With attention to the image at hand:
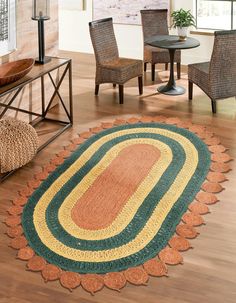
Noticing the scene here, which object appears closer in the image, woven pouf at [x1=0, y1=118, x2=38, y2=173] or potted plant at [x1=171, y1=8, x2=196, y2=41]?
woven pouf at [x1=0, y1=118, x2=38, y2=173]

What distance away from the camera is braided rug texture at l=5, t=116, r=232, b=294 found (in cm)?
403

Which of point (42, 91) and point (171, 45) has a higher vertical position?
point (171, 45)

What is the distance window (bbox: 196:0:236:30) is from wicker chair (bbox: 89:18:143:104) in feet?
5.87

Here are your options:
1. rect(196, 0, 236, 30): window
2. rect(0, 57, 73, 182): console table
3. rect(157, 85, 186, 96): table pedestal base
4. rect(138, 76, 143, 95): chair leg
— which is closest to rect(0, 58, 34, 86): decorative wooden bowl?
rect(0, 57, 73, 182): console table

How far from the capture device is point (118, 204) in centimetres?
479

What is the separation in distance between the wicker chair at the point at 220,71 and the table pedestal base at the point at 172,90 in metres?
0.45

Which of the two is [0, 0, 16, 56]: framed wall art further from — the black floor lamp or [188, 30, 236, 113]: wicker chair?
[188, 30, 236, 113]: wicker chair

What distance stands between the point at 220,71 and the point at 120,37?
2772 mm

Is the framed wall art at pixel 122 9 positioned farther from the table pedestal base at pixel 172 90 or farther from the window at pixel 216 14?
the table pedestal base at pixel 172 90

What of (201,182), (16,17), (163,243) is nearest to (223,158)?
(201,182)

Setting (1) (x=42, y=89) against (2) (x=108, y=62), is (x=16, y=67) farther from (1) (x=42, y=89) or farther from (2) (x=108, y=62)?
(2) (x=108, y=62)

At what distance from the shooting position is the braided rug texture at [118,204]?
13.2 ft

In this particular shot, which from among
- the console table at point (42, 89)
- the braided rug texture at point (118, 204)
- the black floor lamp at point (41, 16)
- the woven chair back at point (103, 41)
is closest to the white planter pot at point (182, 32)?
the woven chair back at point (103, 41)

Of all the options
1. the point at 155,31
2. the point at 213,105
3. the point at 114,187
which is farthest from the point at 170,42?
the point at 114,187
